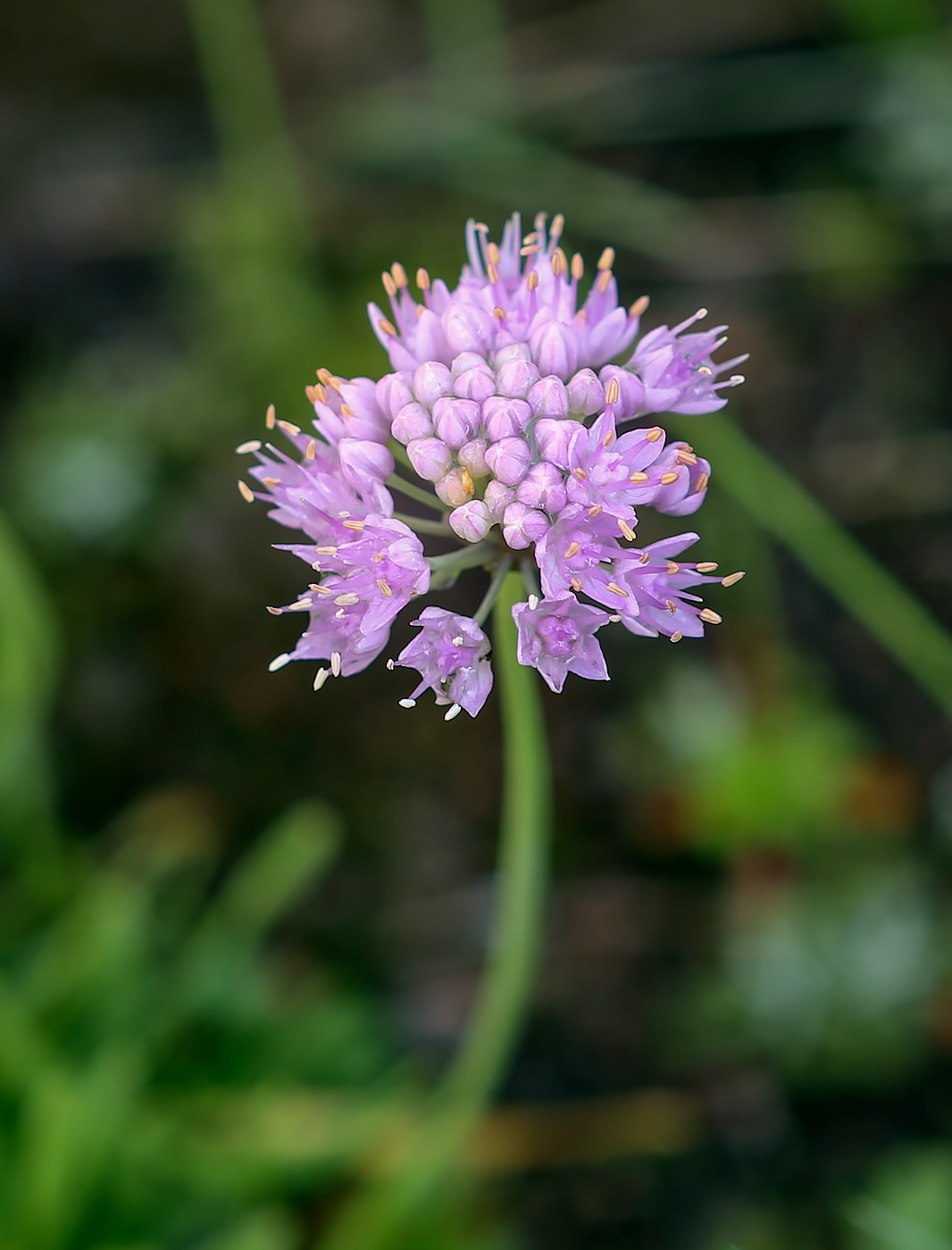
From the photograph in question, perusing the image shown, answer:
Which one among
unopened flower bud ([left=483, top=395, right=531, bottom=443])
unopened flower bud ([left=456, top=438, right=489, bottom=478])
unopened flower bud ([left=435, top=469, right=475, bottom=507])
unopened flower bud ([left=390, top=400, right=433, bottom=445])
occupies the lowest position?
unopened flower bud ([left=435, top=469, right=475, bottom=507])

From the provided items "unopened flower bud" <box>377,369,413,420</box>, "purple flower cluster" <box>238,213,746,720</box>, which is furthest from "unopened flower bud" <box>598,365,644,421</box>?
"unopened flower bud" <box>377,369,413,420</box>

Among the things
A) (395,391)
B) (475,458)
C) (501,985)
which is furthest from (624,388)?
(501,985)

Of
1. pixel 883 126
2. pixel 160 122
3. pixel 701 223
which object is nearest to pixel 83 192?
pixel 160 122

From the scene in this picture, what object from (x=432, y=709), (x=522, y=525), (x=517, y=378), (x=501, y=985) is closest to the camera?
(x=522, y=525)

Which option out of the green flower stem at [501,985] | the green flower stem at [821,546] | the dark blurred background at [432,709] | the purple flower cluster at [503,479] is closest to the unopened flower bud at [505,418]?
the purple flower cluster at [503,479]

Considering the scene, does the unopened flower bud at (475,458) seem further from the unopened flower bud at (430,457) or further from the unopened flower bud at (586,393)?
the unopened flower bud at (586,393)

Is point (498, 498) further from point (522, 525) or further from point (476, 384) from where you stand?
point (476, 384)

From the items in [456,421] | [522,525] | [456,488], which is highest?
[456,421]

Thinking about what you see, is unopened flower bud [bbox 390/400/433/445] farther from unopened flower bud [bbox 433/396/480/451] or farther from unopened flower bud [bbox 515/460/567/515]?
unopened flower bud [bbox 515/460/567/515]
